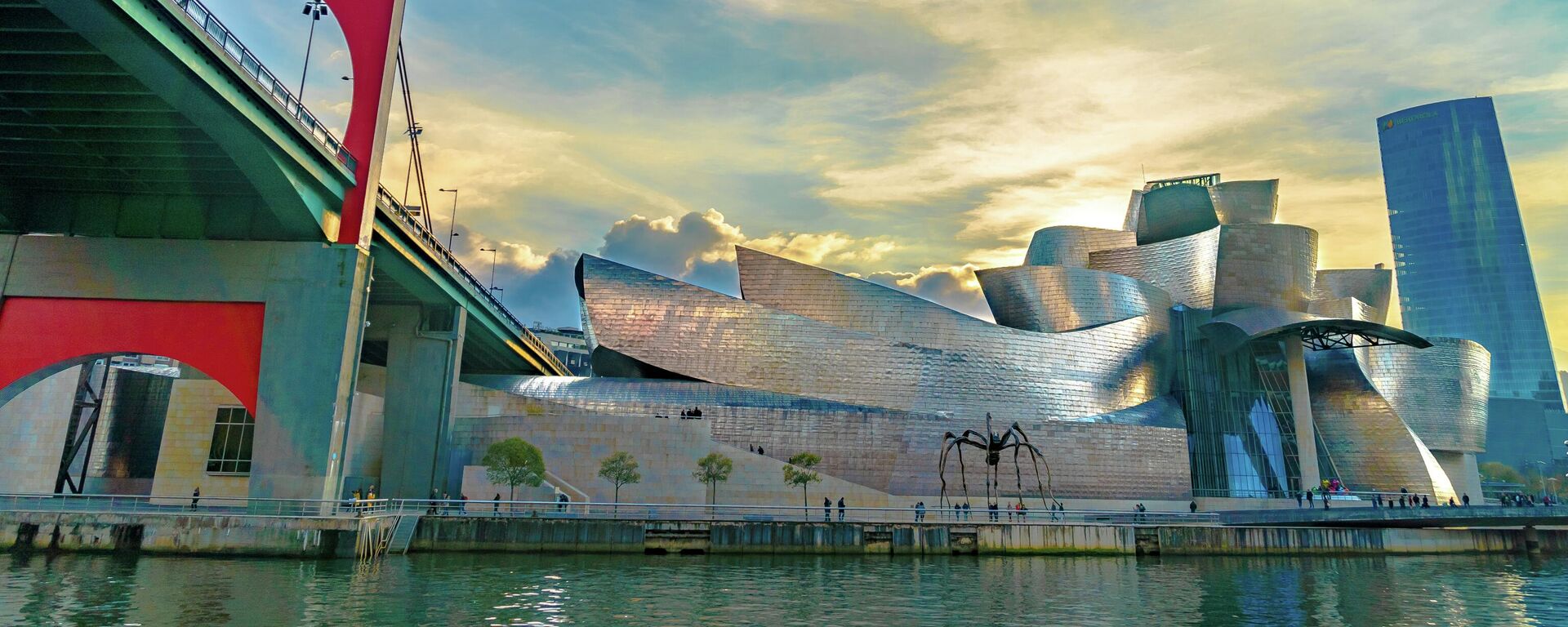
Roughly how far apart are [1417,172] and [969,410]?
186m

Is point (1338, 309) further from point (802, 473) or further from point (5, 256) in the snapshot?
point (5, 256)

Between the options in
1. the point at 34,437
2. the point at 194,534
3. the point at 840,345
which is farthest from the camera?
the point at 840,345

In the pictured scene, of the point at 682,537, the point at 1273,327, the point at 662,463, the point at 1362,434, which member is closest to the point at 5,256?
the point at 682,537

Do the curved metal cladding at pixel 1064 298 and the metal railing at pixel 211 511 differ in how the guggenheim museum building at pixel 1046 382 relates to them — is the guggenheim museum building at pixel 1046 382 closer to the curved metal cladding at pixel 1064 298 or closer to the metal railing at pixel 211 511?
the curved metal cladding at pixel 1064 298

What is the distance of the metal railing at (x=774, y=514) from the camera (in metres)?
30.3

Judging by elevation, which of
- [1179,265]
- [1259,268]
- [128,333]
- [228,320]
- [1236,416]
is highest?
[1179,265]

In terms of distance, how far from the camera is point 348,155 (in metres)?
29.4

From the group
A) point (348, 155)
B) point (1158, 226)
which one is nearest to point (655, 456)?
point (348, 155)

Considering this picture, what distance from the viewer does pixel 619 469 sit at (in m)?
36.9

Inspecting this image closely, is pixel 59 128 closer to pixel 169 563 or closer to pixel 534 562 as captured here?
pixel 169 563

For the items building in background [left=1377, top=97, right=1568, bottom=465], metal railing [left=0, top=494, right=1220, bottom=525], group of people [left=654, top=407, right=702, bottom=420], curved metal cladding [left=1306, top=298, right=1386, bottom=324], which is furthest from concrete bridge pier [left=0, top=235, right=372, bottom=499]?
building in background [left=1377, top=97, right=1568, bottom=465]

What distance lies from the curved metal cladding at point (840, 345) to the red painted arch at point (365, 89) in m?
18.4

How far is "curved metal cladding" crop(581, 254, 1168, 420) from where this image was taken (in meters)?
46.6

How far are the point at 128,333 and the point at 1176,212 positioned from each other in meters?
54.4
